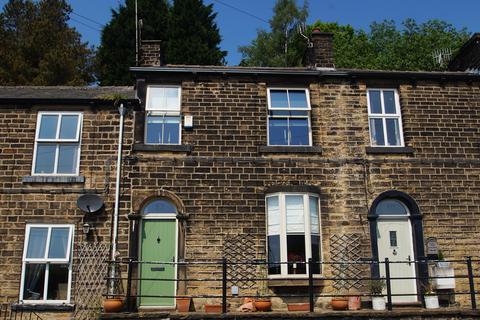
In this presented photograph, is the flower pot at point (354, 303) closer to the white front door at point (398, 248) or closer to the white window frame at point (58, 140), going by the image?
the white front door at point (398, 248)

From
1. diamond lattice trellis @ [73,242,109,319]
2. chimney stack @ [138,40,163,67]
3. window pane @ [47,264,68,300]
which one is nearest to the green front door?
diamond lattice trellis @ [73,242,109,319]

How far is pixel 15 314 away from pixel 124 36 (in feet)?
67.4

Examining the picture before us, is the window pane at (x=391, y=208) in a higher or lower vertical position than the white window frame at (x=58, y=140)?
lower

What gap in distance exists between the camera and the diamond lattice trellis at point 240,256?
1235 centimetres

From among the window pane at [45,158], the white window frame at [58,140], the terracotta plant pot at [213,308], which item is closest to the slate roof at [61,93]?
the white window frame at [58,140]

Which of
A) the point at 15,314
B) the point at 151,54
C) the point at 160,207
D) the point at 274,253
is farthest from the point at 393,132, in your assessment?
the point at 15,314

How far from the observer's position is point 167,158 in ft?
42.6

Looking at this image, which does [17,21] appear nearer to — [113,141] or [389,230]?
[113,141]

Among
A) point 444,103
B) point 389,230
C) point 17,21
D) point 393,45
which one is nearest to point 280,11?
point 393,45

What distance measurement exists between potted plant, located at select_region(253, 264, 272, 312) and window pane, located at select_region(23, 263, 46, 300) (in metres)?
4.93

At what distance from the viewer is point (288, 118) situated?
45.1ft

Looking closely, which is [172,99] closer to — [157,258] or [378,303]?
[157,258]

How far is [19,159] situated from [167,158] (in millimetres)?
3598

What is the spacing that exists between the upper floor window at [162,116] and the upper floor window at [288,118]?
244 centimetres
